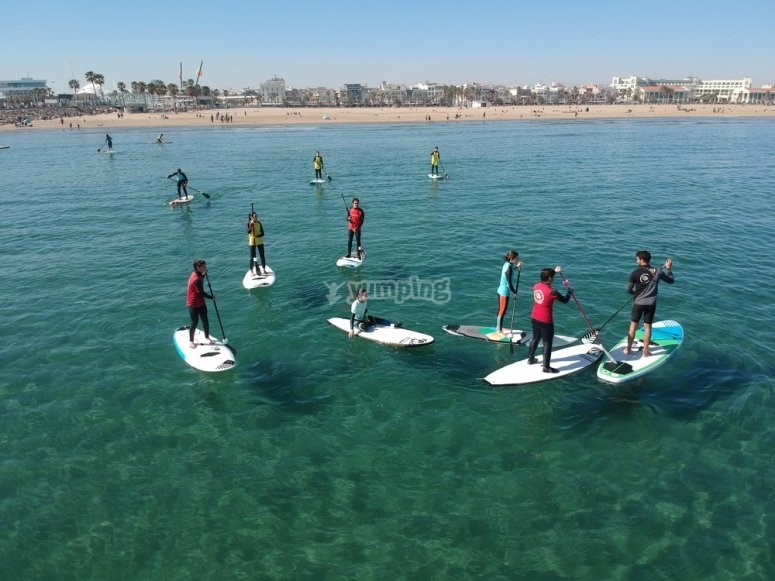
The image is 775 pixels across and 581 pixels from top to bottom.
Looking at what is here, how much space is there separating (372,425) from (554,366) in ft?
18.0

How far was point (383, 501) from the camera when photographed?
373 inches

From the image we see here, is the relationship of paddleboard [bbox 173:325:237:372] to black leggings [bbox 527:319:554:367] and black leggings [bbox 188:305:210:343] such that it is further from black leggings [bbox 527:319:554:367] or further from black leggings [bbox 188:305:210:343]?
black leggings [bbox 527:319:554:367]

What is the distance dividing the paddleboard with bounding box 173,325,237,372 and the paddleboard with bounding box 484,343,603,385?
24.5 ft

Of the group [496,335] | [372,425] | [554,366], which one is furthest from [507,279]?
[372,425]

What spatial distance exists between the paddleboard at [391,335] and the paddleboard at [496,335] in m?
1.13

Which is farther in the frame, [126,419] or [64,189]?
[64,189]

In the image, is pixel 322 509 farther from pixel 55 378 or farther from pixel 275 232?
pixel 275 232

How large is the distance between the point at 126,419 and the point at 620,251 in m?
23.0

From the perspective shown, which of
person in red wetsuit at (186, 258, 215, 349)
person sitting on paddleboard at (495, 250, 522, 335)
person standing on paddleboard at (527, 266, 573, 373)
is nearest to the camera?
person standing on paddleboard at (527, 266, 573, 373)

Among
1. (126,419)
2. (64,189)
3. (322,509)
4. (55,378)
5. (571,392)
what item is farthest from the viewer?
(64,189)

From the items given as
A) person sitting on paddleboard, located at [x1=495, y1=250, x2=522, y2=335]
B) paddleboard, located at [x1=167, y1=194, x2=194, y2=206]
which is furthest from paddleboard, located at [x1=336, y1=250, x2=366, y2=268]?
paddleboard, located at [x1=167, y1=194, x2=194, y2=206]

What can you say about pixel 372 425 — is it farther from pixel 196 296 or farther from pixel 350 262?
pixel 350 262

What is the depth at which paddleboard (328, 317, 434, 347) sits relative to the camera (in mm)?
15016

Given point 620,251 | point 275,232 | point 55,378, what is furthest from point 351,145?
point 55,378
